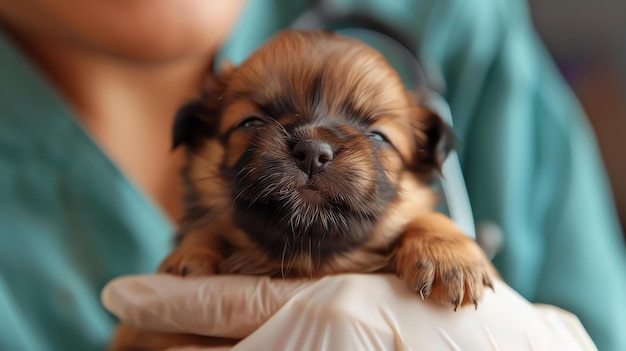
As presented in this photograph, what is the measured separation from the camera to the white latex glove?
96 cm

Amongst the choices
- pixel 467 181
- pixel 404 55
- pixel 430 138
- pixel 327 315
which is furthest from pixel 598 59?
pixel 327 315

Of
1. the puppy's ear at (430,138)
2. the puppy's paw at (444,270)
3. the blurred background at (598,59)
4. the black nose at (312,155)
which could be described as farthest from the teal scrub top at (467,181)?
the blurred background at (598,59)

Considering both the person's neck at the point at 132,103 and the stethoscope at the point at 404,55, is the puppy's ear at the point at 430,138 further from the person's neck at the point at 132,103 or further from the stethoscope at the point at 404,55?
the person's neck at the point at 132,103

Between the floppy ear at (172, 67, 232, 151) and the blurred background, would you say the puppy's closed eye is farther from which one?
the blurred background

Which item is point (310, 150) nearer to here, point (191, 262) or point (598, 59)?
point (191, 262)

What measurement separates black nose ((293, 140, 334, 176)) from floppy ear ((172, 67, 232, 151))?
338mm

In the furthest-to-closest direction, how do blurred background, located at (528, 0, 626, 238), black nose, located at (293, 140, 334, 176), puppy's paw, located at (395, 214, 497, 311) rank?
blurred background, located at (528, 0, 626, 238), puppy's paw, located at (395, 214, 497, 311), black nose, located at (293, 140, 334, 176)

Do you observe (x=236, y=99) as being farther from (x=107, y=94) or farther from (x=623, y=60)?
(x=623, y=60)

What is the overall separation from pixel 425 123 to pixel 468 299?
0.35 meters

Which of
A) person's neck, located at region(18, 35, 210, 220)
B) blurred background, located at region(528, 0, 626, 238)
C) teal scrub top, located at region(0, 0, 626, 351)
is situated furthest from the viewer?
blurred background, located at region(528, 0, 626, 238)

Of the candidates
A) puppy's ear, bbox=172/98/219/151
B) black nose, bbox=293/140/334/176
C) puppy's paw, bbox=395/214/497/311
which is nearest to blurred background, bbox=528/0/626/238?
puppy's paw, bbox=395/214/497/311

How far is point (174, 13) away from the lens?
49.8 inches

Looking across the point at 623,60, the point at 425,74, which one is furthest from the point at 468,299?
the point at 623,60

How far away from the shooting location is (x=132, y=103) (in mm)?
1588
